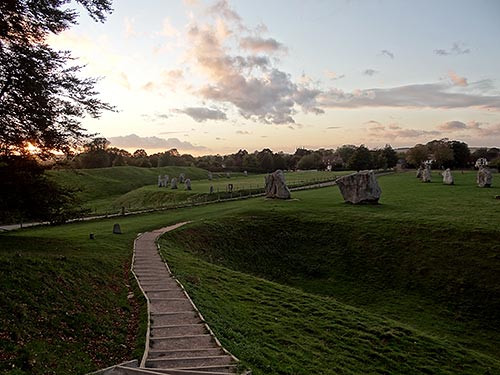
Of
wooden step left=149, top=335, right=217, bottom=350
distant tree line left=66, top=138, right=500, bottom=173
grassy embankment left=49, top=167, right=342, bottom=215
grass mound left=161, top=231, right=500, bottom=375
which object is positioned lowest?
grass mound left=161, top=231, right=500, bottom=375

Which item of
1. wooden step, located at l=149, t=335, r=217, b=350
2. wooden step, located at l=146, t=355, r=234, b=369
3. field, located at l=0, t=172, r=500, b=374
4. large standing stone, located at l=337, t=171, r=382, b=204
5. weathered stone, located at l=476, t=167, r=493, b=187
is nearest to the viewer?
wooden step, located at l=146, t=355, r=234, b=369

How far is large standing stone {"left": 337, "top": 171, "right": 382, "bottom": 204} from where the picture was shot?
1694 inches

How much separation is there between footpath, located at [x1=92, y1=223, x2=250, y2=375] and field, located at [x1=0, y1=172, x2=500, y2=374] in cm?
54

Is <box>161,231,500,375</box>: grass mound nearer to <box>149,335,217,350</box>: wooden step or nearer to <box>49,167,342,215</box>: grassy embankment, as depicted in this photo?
<box>149,335,217,350</box>: wooden step

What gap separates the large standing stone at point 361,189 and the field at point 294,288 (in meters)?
2.25

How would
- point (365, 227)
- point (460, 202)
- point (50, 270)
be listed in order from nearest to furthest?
point (50, 270) < point (365, 227) < point (460, 202)

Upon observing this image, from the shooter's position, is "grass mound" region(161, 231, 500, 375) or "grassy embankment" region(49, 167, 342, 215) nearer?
"grass mound" region(161, 231, 500, 375)

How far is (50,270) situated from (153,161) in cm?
13925

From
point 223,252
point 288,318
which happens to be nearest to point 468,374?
point 288,318

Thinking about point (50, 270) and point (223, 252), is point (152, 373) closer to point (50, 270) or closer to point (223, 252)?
point (50, 270)

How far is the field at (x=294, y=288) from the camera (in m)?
12.0

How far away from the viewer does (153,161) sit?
494ft

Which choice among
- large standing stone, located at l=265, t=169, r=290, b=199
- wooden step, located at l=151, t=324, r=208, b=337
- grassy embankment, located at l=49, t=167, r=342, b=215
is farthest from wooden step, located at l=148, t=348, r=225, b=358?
large standing stone, located at l=265, t=169, r=290, b=199

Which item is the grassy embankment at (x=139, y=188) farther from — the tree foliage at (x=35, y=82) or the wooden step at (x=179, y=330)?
the wooden step at (x=179, y=330)
